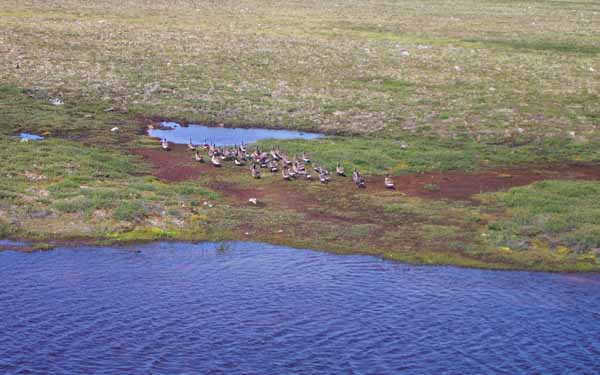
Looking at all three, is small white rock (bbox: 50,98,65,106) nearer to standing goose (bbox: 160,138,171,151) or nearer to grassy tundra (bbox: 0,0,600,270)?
grassy tundra (bbox: 0,0,600,270)

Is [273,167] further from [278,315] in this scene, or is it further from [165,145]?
[278,315]

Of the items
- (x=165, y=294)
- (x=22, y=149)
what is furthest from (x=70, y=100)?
(x=165, y=294)

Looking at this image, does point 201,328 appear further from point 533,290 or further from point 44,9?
point 44,9

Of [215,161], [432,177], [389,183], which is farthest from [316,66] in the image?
[389,183]

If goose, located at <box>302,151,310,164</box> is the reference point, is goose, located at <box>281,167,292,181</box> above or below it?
below

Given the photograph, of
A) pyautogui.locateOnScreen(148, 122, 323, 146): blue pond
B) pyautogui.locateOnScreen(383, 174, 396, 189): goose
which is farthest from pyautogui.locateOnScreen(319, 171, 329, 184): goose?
pyautogui.locateOnScreen(148, 122, 323, 146): blue pond
